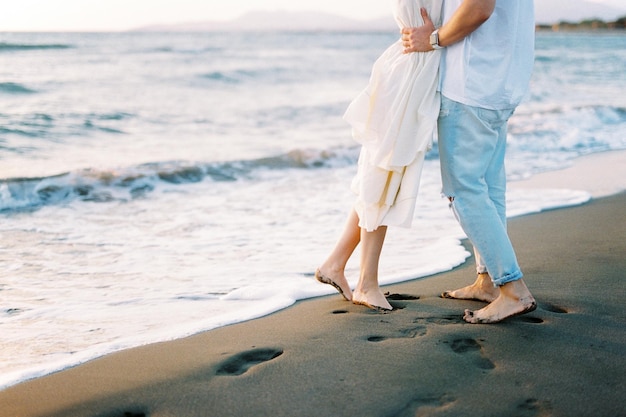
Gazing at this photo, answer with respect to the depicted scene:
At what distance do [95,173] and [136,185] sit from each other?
534 millimetres

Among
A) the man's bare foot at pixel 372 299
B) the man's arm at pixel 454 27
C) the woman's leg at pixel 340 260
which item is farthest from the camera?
the woman's leg at pixel 340 260

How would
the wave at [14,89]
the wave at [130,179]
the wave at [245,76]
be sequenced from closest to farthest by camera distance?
the wave at [130,179] → the wave at [14,89] → the wave at [245,76]

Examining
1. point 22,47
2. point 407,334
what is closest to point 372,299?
point 407,334

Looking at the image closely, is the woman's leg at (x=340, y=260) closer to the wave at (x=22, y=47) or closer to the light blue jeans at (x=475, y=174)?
the light blue jeans at (x=475, y=174)

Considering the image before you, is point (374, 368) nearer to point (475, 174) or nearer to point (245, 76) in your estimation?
point (475, 174)

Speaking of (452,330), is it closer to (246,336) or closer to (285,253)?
(246,336)

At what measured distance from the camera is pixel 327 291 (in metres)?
4.05

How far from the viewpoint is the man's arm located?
2906 mm

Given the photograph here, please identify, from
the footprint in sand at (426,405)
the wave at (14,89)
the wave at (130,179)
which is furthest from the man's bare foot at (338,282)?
the wave at (14,89)

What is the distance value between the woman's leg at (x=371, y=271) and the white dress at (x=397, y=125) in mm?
136

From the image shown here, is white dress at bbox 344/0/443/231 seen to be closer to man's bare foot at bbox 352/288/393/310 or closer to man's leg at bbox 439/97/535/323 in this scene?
man's leg at bbox 439/97/535/323

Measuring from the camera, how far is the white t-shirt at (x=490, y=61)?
9.85ft

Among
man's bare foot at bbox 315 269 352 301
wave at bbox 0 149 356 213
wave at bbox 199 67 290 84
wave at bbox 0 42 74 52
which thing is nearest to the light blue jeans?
man's bare foot at bbox 315 269 352 301

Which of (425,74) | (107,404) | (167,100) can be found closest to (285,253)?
(425,74)
